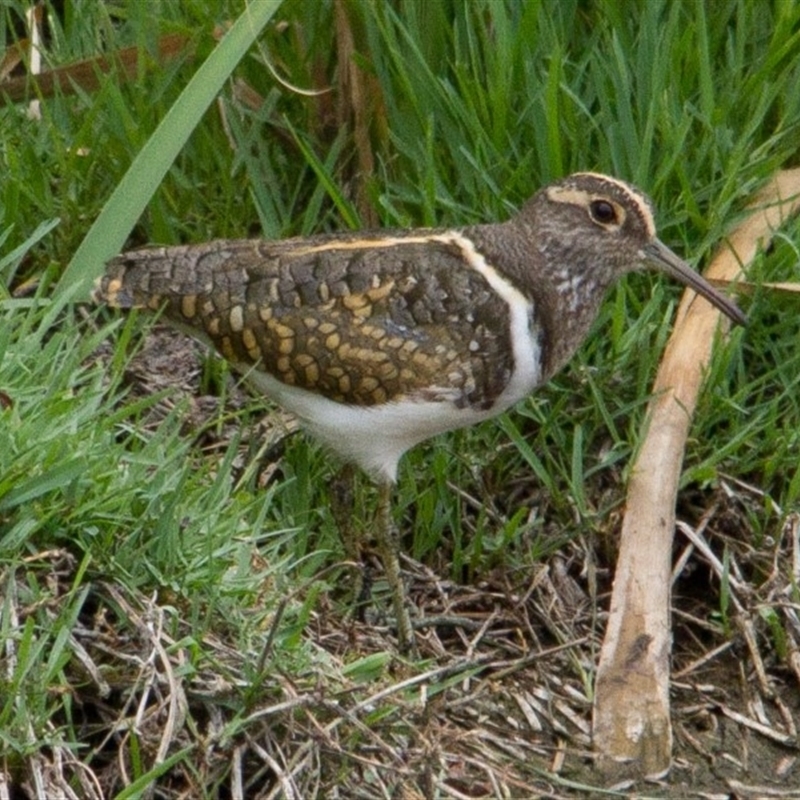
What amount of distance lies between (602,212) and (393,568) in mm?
975

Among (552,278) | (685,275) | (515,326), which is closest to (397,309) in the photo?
(515,326)

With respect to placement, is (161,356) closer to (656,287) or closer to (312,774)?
(656,287)

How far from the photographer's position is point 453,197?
512cm

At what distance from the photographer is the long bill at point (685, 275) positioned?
4.69m

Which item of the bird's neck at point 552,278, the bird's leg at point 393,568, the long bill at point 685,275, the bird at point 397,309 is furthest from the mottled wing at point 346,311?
the long bill at point 685,275

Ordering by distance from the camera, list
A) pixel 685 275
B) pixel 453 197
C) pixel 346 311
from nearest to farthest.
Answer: pixel 346 311, pixel 685 275, pixel 453 197

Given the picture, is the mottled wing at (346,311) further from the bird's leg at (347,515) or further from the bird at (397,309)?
the bird's leg at (347,515)

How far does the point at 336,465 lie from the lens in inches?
191

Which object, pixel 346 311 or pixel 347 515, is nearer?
pixel 346 311

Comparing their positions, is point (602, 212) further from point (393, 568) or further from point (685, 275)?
point (393, 568)

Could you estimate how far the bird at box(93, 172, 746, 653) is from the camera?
173 inches

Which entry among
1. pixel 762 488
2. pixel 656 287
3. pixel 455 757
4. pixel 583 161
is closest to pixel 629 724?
pixel 455 757

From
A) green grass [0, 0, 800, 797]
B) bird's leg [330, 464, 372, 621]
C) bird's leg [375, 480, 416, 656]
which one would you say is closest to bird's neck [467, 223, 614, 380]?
green grass [0, 0, 800, 797]

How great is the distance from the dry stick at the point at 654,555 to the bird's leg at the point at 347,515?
0.61m
